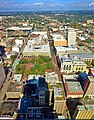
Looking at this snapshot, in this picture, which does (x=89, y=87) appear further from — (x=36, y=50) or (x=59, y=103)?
(x=36, y=50)

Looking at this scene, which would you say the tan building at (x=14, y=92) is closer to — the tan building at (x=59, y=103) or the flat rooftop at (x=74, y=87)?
the tan building at (x=59, y=103)

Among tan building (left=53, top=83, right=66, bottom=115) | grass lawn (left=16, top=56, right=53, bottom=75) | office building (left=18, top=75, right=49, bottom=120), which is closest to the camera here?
tan building (left=53, top=83, right=66, bottom=115)

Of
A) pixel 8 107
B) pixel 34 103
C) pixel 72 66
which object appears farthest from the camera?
pixel 72 66

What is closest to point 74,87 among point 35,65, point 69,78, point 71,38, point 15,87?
point 69,78

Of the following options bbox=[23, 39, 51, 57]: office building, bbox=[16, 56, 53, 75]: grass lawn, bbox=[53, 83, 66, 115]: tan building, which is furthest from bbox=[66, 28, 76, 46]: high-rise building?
bbox=[53, 83, 66, 115]: tan building

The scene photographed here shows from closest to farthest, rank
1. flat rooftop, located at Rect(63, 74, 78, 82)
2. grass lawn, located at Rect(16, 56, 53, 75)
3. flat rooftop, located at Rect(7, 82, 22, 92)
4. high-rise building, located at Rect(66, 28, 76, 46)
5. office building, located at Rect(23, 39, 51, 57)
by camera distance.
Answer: flat rooftop, located at Rect(7, 82, 22, 92) < flat rooftop, located at Rect(63, 74, 78, 82) < grass lawn, located at Rect(16, 56, 53, 75) < office building, located at Rect(23, 39, 51, 57) < high-rise building, located at Rect(66, 28, 76, 46)

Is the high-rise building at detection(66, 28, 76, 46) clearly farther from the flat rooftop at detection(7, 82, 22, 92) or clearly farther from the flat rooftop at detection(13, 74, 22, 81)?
the flat rooftop at detection(7, 82, 22, 92)

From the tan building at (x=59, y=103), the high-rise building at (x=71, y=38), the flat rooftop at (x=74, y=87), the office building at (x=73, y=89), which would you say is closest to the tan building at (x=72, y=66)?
the office building at (x=73, y=89)

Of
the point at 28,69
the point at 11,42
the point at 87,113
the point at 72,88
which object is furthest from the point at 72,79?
the point at 11,42
